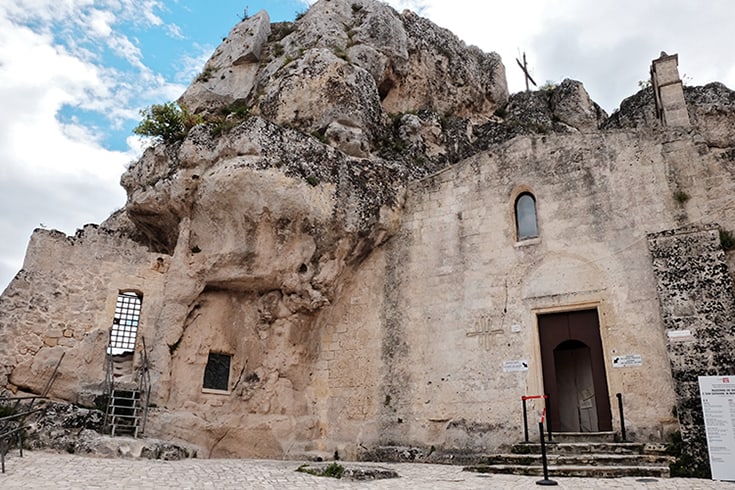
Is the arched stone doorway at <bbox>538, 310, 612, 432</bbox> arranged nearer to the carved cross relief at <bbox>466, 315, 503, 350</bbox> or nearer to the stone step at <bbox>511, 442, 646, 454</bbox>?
the carved cross relief at <bbox>466, 315, 503, 350</bbox>

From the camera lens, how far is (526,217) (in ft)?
40.1

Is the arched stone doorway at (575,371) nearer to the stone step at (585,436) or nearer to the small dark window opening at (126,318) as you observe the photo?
the stone step at (585,436)

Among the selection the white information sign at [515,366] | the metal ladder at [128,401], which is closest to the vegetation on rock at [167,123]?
the metal ladder at [128,401]

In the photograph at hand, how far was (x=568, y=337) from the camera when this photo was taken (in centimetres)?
1104

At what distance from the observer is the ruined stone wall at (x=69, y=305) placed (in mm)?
10898

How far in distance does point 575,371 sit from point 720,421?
4.94 metres

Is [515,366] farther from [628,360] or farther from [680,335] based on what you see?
[680,335]

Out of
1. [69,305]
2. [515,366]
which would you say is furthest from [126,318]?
[515,366]

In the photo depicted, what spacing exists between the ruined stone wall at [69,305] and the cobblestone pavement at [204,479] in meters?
2.32

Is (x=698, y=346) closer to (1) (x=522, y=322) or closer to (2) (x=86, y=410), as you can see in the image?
(1) (x=522, y=322)

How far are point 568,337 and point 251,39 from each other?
44.7ft

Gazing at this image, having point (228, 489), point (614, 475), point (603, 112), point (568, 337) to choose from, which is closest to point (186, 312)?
point (228, 489)

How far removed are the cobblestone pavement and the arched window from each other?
516 centimetres

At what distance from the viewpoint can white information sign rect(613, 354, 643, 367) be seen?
10125 mm
